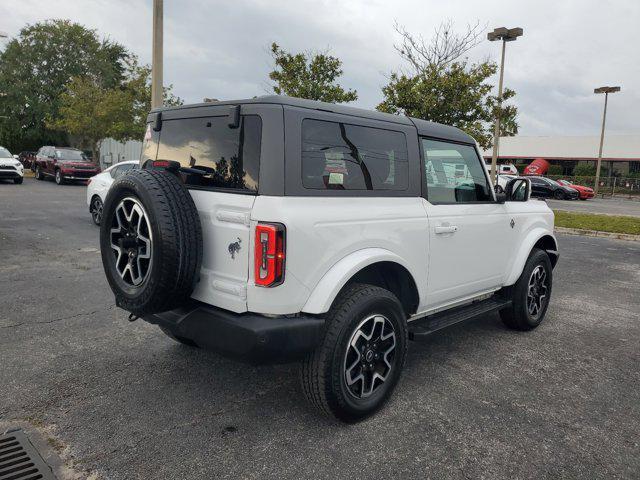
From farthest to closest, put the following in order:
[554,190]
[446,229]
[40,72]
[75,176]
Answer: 1. [40,72]
2. [554,190]
3. [75,176]
4. [446,229]

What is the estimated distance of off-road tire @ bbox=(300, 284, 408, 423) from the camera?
2855 millimetres

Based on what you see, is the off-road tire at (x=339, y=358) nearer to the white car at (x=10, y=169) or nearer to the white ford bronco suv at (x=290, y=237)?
the white ford bronco suv at (x=290, y=237)

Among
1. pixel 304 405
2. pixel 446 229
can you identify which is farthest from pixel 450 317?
pixel 304 405

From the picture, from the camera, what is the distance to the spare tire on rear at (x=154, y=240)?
2703mm

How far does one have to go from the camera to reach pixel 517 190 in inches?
180

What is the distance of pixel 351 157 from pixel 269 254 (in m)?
0.94

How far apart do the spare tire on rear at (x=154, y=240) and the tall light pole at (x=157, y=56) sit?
709cm

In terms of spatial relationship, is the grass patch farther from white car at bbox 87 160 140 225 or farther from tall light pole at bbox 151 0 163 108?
white car at bbox 87 160 140 225

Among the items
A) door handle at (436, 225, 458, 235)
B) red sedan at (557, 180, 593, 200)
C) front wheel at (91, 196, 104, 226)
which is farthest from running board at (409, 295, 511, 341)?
red sedan at (557, 180, 593, 200)

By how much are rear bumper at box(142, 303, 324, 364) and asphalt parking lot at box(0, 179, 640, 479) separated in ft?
1.83

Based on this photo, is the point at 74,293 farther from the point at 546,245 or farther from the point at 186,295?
the point at 546,245

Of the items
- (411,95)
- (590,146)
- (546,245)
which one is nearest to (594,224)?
(411,95)

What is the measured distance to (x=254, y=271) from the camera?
8.83 feet

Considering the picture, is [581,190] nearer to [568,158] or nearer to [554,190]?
[554,190]
